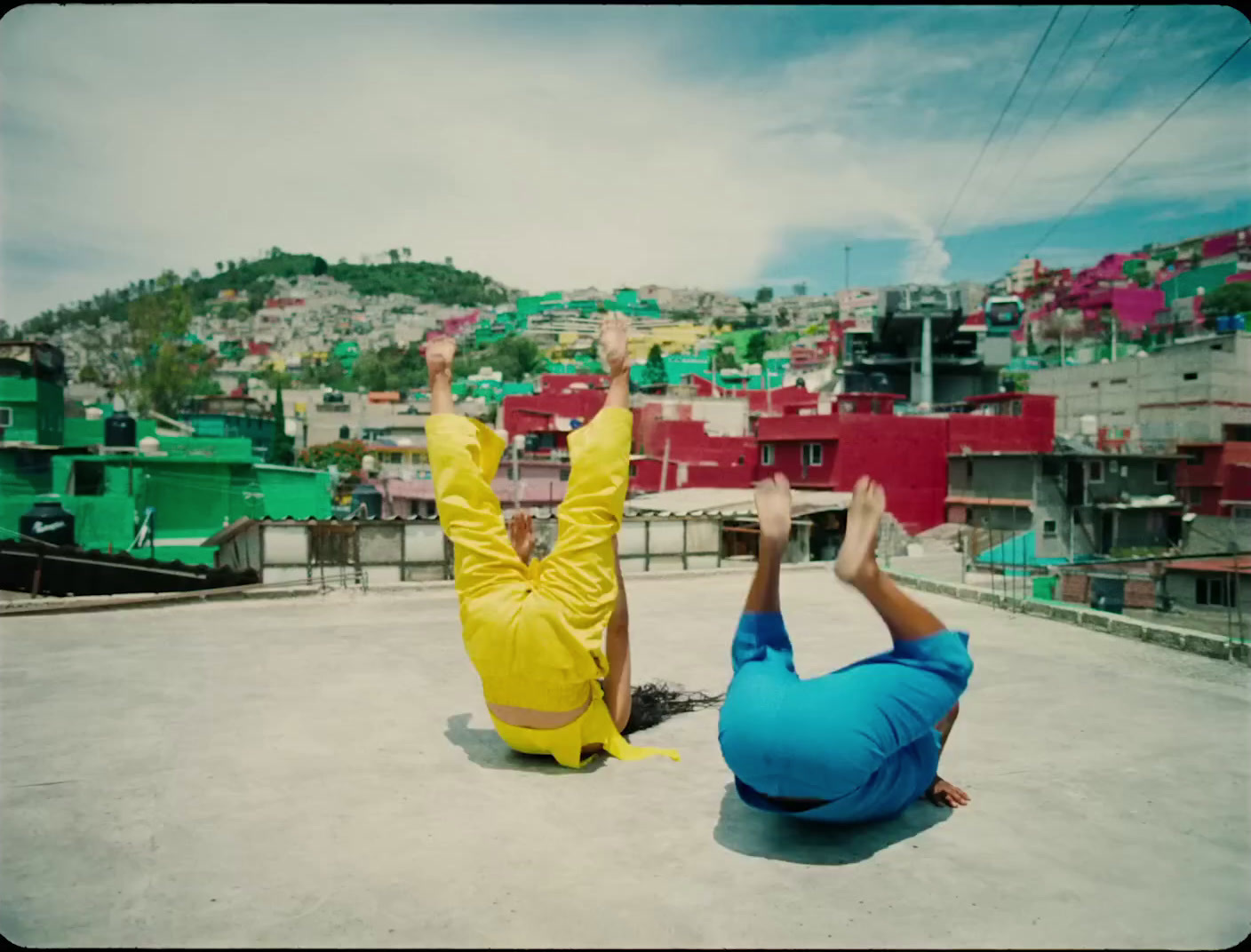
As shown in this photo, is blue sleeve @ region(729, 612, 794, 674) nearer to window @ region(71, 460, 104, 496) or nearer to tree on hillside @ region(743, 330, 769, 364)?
window @ region(71, 460, 104, 496)

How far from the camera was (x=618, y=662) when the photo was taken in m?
6.54

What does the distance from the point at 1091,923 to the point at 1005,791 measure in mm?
1839

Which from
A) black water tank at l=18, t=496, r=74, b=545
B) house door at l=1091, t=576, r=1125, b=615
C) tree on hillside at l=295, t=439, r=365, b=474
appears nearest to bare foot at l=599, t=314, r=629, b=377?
black water tank at l=18, t=496, r=74, b=545

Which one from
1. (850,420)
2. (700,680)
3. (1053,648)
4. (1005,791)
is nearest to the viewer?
(1005,791)

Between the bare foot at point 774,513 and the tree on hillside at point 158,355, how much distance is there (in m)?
65.5

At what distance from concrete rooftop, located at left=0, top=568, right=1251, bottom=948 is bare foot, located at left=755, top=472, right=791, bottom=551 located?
63.6 inches

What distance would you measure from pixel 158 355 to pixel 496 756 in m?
67.0

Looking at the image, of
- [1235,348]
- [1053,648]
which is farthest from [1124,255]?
[1053,648]

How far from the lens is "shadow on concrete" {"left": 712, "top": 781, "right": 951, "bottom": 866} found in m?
4.77

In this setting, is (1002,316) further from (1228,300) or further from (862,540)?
(862,540)

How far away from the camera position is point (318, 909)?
13.4 ft

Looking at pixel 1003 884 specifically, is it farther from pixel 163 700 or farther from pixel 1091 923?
pixel 163 700

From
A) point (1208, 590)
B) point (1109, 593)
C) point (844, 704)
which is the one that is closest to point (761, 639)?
point (844, 704)

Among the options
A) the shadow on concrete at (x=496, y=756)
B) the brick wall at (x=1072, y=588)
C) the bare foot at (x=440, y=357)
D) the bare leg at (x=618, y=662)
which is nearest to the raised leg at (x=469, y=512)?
the bare foot at (x=440, y=357)
